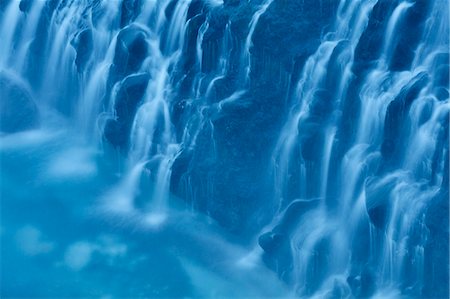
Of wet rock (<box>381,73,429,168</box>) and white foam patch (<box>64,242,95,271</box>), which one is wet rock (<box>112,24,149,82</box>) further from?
wet rock (<box>381,73,429,168</box>)

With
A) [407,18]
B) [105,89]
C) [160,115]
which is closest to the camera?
[407,18]

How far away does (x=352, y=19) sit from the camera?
17.2 metres

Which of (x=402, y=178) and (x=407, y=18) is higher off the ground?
(x=407, y=18)

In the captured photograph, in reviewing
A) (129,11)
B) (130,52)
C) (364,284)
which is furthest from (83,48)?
(364,284)

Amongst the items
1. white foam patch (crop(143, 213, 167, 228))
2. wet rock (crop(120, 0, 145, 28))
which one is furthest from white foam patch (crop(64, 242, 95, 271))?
wet rock (crop(120, 0, 145, 28))

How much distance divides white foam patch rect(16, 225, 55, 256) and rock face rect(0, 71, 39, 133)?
4.80 m

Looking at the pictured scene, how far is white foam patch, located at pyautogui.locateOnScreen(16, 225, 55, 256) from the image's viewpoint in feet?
55.6

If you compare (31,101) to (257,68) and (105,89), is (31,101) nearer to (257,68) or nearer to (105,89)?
(105,89)

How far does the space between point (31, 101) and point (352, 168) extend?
1145 centimetres

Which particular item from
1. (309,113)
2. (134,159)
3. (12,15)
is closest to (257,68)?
(309,113)

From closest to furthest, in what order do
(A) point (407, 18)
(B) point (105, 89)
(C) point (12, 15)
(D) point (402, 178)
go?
(D) point (402, 178) < (A) point (407, 18) < (B) point (105, 89) < (C) point (12, 15)

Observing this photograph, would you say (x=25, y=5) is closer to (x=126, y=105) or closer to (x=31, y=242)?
(x=126, y=105)

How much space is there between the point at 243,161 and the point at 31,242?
5.98 m

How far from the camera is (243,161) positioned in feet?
57.0
